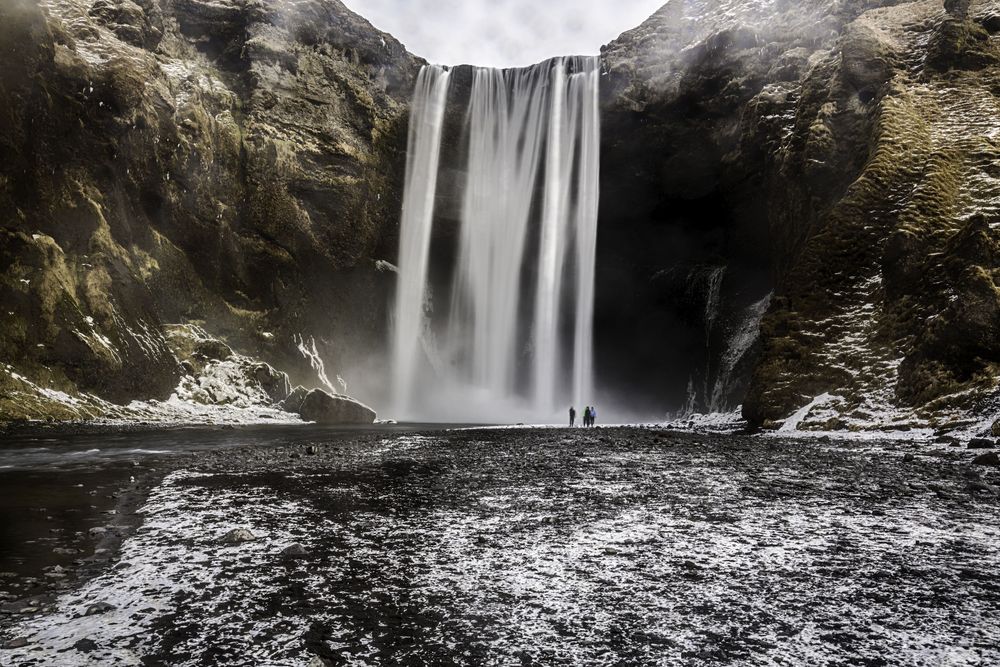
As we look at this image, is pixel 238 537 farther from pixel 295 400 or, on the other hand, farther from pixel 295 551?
pixel 295 400

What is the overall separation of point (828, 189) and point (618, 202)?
18086mm

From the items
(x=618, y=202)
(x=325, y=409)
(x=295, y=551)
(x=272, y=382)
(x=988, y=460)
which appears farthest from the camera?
(x=618, y=202)

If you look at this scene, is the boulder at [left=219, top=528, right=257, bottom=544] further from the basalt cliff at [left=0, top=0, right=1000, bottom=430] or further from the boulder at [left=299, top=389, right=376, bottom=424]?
the boulder at [left=299, top=389, right=376, bottom=424]

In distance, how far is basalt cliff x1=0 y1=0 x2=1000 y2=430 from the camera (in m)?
20.5

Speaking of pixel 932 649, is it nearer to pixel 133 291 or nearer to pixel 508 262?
pixel 133 291

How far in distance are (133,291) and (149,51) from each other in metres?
16.0

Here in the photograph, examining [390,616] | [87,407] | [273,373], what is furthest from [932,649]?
[273,373]

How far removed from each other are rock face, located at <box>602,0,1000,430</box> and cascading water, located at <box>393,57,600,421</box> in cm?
342

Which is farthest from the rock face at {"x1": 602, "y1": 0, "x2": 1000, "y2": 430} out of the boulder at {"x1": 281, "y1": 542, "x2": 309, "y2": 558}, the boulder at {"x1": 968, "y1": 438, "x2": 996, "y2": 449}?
the boulder at {"x1": 281, "y1": 542, "x2": 309, "y2": 558}

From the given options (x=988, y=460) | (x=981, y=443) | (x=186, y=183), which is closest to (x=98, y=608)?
(x=988, y=460)

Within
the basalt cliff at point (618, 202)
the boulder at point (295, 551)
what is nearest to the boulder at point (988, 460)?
the basalt cliff at point (618, 202)

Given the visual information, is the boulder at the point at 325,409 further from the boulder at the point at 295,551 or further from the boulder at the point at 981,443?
the boulder at the point at 295,551

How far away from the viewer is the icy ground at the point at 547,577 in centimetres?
313

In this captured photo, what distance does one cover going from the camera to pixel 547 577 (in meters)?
4.35
